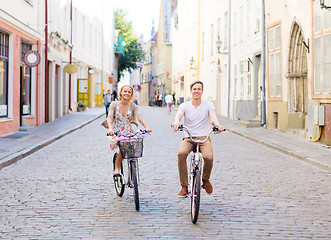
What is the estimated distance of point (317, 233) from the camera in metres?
5.31

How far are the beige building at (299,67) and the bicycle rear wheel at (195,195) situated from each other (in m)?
9.12

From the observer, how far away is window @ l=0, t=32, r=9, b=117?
54.9 ft

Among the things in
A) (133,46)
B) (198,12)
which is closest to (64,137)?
(198,12)

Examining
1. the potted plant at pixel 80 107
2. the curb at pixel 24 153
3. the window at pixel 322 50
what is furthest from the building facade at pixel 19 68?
the potted plant at pixel 80 107

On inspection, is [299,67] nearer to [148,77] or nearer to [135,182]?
[135,182]

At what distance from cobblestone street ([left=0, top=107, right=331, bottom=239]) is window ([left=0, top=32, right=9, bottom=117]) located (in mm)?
5791

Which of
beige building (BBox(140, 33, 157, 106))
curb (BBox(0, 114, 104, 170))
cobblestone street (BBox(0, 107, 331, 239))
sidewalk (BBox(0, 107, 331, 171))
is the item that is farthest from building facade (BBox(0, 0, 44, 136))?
beige building (BBox(140, 33, 157, 106))

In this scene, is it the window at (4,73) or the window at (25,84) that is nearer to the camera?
Answer: the window at (4,73)

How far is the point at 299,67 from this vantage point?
723 inches

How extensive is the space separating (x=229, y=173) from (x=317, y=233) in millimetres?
4323

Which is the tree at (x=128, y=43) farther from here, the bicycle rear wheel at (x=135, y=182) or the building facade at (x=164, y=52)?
the bicycle rear wheel at (x=135, y=182)

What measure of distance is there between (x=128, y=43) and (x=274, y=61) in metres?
53.9

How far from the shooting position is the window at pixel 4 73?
54.9 feet

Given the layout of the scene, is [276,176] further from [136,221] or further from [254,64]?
[254,64]
